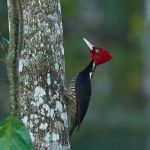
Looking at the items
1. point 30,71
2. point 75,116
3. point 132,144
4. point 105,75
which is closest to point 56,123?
point 30,71

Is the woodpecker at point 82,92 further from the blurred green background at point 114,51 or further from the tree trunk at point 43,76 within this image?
the blurred green background at point 114,51

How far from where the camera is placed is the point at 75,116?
22.0 ft

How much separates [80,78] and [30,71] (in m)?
1.47

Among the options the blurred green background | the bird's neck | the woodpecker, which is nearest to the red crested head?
the woodpecker

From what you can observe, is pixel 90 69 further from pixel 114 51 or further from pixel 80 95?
pixel 114 51

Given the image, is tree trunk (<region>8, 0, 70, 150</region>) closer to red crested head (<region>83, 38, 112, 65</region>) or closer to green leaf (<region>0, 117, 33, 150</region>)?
red crested head (<region>83, 38, 112, 65</region>)

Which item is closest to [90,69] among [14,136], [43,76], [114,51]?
[43,76]

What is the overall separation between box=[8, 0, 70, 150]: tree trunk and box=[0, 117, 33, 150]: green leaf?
1330 mm

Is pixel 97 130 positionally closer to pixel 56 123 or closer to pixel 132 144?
pixel 132 144

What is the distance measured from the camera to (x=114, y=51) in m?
27.3

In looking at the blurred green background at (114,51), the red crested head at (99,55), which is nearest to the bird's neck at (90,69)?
the red crested head at (99,55)

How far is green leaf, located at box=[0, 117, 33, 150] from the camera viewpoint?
3980 mm

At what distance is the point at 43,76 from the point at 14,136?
5.20 feet

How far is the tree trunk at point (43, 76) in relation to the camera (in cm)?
546
